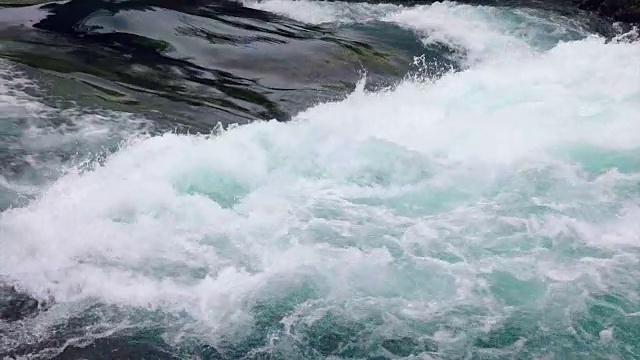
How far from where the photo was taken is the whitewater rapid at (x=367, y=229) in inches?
222

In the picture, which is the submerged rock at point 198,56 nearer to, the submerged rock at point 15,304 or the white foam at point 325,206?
the white foam at point 325,206

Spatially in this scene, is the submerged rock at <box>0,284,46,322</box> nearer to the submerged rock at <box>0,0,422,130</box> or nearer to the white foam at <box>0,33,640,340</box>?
the white foam at <box>0,33,640,340</box>

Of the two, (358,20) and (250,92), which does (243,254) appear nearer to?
(250,92)

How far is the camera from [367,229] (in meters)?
6.86

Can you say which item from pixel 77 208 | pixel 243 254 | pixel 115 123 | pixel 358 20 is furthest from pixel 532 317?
pixel 358 20

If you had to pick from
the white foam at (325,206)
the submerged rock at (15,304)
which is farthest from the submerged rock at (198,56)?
the submerged rock at (15,304)

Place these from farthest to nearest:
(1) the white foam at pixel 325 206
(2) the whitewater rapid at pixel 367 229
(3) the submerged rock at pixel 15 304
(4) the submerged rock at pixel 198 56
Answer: (4) the submerged rock at pixel 198 56, (1) the white foam at pixel 325 206, (2) the whitewater rapid at pixel 367 229, (3) the submerged rock at pixel 15 304

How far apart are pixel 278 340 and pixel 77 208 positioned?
8.00 ft

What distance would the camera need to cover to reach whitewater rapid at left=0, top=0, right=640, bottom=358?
5637 millimetres

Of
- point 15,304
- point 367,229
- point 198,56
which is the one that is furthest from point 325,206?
point 198,56

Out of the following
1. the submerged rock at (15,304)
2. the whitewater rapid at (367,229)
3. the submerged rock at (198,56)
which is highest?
the submerged rock at (198,56)

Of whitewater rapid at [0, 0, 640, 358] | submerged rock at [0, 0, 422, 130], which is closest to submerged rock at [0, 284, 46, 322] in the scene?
whitewater rapid at [0, 0, 640, 358]

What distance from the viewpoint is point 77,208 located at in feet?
21.6

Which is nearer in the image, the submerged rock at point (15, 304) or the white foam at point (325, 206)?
the submerged rock at point (15, 304)
